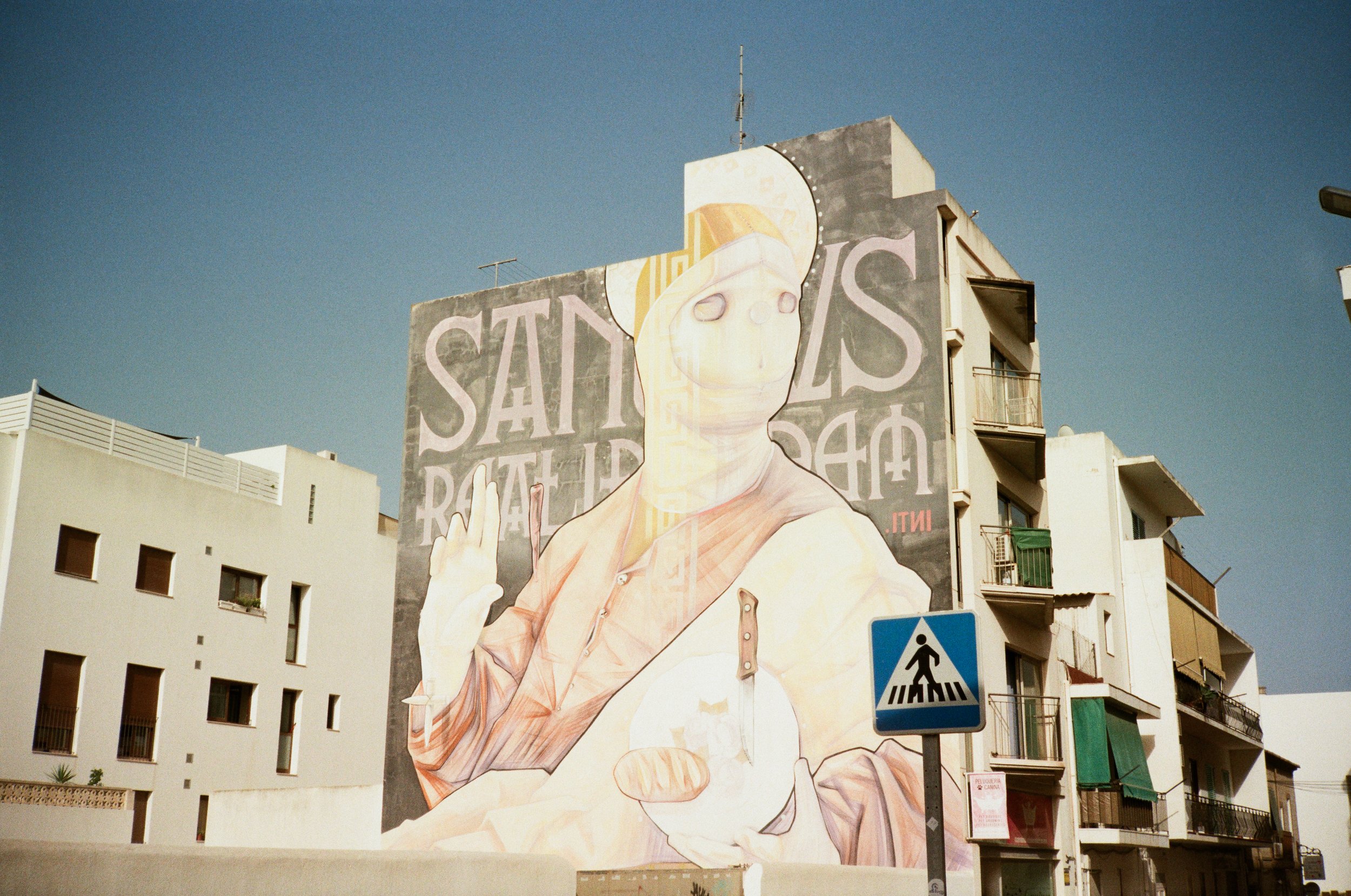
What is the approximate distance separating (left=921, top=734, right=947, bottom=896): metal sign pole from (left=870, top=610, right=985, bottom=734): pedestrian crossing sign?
4.5 inches

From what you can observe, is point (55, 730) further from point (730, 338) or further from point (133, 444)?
point (730, 338)

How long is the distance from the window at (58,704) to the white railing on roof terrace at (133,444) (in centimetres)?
551

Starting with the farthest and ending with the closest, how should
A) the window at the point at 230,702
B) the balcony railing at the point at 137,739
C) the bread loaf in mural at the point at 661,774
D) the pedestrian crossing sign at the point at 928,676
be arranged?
1. the window at the point at 230,702
2. the balcony railing at the point at 137,739
3. the bread loaf in mural at the point at 661,774
4. the pedestrian crossing sign at the point at 928,676

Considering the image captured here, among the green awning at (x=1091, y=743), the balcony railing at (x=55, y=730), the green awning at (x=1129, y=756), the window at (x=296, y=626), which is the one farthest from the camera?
the window at (x=296, y=626)

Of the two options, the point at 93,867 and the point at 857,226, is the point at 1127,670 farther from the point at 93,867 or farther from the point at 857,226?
the point at 93,867

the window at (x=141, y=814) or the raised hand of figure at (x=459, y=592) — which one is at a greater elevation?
the raised hand of figure at (x=459, y=592)

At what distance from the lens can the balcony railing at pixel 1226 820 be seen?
3544 cm

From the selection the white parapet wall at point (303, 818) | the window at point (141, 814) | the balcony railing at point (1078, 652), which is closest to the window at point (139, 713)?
the window at point (141, 814)

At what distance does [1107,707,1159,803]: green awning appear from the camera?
1173 inches

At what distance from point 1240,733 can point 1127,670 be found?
8329 mm

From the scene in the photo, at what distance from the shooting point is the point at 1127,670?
3534 cm

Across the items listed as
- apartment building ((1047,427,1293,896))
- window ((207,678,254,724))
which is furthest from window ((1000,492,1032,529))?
window ((207,678,254,724))

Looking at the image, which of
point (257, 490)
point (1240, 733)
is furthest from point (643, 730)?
point (1240, 733)

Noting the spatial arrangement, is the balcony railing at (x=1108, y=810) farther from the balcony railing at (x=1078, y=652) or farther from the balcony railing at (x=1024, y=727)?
the balcony railing at (x=1078, y=652)
